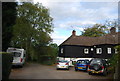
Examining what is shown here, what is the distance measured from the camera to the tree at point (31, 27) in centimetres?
3133

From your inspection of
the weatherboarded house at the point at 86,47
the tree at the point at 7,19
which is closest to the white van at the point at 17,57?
the tree at the point at 7,19

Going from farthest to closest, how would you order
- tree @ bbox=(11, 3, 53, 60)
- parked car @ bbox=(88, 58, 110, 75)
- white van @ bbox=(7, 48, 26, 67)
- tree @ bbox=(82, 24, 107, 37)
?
1. tree @ bbox=(82, 24, 107, 37)
2. tree @ bbox=(11, 3, 53, 60)
3. white van @ bbox=(7, 48, 26, 67)
4. parked car @ bbox=(88, 58, 110, 75)

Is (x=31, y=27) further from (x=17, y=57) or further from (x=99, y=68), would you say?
(x=99, y=68)

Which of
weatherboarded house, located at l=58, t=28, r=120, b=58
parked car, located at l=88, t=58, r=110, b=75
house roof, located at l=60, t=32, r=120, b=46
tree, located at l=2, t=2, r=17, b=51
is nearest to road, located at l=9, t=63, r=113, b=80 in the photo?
parked car, located at l=88, t=58, r=110, b=75

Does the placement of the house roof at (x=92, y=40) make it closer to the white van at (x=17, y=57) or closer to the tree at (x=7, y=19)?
the white van at (x=17, y=57)

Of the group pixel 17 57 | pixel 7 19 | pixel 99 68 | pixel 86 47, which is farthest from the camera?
pixel 86 47

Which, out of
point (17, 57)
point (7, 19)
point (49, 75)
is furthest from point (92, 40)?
point (7, 19)

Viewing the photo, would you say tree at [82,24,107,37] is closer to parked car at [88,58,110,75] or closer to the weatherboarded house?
the weatherboarded house

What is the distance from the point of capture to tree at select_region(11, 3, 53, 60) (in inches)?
1233

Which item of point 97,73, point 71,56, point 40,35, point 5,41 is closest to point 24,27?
point 40,35

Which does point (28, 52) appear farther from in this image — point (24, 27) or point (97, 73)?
point (97, 73)

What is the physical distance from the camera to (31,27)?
32312 mm

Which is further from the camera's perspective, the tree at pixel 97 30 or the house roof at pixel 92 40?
the tree at pixel 97 30

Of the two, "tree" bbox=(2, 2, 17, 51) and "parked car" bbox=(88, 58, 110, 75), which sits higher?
"tree" bbox=(2, 2, 17, 51)
